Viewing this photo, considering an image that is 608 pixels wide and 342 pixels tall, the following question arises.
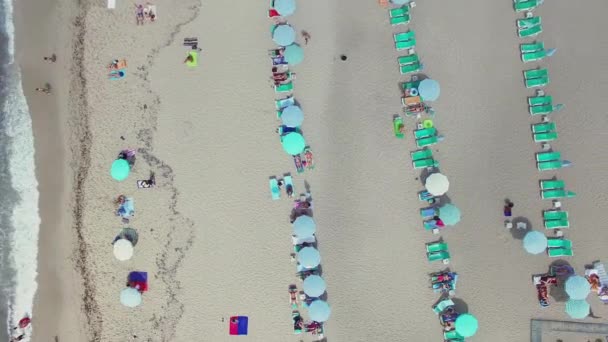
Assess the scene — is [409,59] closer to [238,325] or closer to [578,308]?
[578,308]

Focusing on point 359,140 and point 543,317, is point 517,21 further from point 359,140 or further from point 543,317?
point 543,317

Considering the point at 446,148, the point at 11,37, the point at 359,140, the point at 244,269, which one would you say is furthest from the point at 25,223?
the point at 446,148

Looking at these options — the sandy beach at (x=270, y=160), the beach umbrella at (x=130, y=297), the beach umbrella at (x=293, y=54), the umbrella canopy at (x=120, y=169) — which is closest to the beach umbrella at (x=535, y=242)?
the sandy beach at (x=270, y=160)

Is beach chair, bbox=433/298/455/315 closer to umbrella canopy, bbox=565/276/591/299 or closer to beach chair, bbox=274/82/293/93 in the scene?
umbrella canopy, bbox=565/276/591/299

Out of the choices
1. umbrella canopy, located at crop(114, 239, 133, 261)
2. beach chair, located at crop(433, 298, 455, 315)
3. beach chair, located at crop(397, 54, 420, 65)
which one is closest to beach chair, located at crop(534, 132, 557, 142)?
beach chair, located at crop(397, 54, 420, 65)

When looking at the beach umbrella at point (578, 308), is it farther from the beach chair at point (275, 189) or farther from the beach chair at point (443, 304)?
the beach chair at point (275, 189)

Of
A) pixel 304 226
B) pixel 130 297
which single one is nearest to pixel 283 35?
pixel 304 226

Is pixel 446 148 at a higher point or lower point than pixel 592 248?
higher
